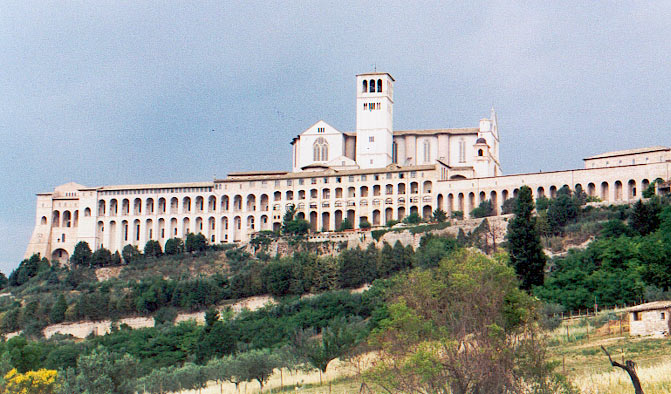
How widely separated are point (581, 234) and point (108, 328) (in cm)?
3215

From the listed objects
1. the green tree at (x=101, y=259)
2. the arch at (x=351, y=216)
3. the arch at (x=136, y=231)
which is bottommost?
the green tree at (x=101, y=259)

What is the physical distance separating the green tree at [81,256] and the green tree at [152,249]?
469 cm

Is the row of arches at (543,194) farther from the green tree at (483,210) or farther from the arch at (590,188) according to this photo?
the green tree at (483,210)

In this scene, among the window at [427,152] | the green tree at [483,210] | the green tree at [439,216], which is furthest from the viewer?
the window at [427,152]

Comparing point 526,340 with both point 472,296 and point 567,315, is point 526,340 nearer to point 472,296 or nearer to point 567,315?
point 472,296

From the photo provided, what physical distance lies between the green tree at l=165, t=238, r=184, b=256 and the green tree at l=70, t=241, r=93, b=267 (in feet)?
21.1

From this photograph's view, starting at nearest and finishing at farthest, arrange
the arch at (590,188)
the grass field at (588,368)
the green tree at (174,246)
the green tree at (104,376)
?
the grass field at (588,368) → the green tree at (104,376) → the arch at (590,188) → the green tree at (174,246)

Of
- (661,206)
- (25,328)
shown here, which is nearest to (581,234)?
(661,206)

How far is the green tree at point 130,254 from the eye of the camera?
268 feet

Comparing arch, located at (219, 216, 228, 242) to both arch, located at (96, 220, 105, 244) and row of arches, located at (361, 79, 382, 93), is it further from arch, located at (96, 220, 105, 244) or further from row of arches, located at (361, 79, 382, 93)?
row of arches, located at (361, 79, 382, 93)

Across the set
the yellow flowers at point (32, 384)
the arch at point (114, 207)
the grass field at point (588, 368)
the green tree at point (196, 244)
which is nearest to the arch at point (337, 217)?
the green tree at point (196, 244)

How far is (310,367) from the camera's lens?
43156mm

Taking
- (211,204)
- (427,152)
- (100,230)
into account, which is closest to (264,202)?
(211,204)

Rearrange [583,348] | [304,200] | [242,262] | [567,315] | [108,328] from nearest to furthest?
[583,348] → [567,315] → [108,328] → [242,262] → [304,200]
